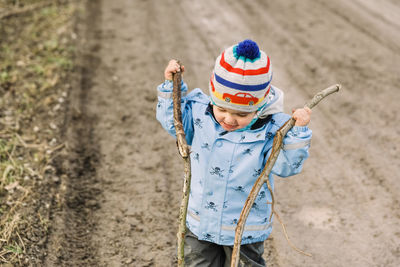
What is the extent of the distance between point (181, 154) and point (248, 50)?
66 centimetres

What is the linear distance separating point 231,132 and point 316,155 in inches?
92.5

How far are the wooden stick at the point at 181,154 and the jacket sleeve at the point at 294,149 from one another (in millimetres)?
510

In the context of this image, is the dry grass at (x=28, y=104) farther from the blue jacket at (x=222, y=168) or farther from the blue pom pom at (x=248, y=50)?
the blue pom pom at (x=248, y=50)

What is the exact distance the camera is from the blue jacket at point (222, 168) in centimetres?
253

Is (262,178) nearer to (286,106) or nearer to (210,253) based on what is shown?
(210,253)

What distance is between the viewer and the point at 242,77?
231 cm

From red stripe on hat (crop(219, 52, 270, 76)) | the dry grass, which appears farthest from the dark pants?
the dry grass

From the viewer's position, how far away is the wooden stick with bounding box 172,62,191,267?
244 cm

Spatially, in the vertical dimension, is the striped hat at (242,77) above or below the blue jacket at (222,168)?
above

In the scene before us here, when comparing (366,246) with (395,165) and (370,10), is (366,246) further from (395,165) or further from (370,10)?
(370,10)

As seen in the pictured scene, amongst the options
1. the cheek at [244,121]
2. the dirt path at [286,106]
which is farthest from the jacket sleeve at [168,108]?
the dirt path at [286,106]

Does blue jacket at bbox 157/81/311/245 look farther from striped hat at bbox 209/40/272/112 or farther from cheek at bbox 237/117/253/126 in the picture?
striped hat at bbox 209/40/272/112

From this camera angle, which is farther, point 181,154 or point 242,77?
point 181,154

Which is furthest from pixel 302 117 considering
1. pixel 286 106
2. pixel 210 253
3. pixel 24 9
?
pixel 24 9
